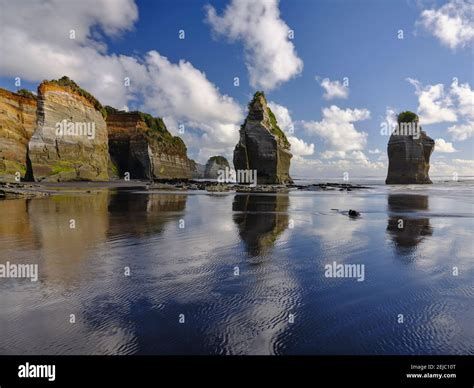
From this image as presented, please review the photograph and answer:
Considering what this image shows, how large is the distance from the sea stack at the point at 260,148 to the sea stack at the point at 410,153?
135 ft

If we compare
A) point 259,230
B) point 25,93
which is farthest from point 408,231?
point 25,93

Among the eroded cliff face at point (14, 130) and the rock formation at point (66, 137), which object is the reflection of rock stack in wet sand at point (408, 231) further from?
the eroded cliff face at point (14, 130)

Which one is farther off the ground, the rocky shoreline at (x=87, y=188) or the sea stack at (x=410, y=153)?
the sea stack at (x=410, y=153)

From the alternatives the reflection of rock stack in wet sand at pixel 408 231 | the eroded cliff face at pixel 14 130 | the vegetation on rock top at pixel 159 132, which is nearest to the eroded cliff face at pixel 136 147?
the vegetation on rock top at pixel 159 132

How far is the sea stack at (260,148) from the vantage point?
74000 millimetres

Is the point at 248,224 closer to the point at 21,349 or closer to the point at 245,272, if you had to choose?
the point at 245,272

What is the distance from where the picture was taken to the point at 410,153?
91.6 metres

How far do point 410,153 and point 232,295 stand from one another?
10028 cm

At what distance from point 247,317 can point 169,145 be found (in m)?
117

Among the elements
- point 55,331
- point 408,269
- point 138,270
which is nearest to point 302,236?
point 408,269

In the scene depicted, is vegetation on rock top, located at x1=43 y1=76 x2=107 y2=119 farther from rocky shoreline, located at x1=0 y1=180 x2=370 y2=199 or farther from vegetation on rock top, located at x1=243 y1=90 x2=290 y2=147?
vegetation on rock top, located at x1=243 y1=90 x2=290 y2=147

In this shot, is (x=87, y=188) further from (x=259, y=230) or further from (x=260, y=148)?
(x=259, y=230)

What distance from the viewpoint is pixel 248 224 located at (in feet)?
57.6
